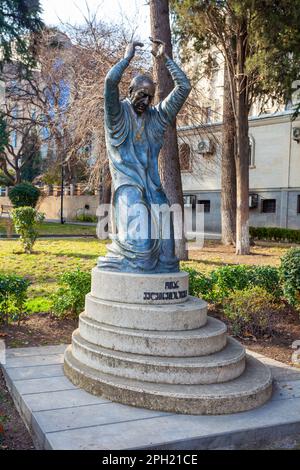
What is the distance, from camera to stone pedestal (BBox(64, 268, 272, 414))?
4434 millimetres

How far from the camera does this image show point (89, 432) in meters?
3.92

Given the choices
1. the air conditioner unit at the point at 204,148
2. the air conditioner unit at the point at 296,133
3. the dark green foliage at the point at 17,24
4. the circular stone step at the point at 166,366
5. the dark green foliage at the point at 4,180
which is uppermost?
the dark green foliage at the point at 17,24

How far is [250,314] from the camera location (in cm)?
734

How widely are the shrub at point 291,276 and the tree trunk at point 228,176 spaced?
34.4ft

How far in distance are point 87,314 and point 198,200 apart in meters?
24.9

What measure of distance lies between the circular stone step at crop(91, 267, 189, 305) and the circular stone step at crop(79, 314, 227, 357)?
0.34 meters

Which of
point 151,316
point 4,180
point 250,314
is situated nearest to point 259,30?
point 250,314

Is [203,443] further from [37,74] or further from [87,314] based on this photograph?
[37,74]

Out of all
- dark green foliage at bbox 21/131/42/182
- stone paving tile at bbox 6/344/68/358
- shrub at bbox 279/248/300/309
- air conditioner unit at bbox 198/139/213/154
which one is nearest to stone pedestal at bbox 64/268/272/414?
stone paving tile at bbox 6/344/68/358

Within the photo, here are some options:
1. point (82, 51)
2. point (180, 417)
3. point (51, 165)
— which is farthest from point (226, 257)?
point (51, 165)

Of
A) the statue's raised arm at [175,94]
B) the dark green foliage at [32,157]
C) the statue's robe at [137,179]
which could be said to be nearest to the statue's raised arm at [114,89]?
the statue's robe at [137,179]

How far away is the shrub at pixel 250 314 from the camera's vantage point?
24.0ft

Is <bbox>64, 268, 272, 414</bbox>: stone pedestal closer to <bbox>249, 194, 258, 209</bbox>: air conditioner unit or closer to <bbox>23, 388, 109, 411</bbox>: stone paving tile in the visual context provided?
<bbox>23, 388, 109, 411</bbox>: stone paving tile

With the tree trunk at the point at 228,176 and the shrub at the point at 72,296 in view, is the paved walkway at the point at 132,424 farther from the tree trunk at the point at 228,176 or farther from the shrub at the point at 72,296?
the tree trunk at the point at 228,176
